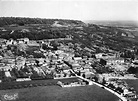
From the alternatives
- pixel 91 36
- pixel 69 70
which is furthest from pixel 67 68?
pixel 91 36

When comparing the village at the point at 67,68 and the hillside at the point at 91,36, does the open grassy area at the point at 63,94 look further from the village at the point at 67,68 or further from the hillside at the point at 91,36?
the hillside at the point at 91,36

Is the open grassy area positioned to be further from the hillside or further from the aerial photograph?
the hillside

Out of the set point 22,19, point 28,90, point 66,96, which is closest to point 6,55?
point 28,90

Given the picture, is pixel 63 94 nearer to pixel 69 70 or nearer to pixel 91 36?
pixel 69 70

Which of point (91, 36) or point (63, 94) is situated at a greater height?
point (91, 36)

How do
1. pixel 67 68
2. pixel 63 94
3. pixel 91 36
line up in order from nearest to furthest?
pixel 63 94 < pixel 67 68 < pixel 91 36

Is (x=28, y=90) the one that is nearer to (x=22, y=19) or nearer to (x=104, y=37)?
(x=104, y=37)

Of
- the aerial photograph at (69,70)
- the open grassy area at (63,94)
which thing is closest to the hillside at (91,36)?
the aerial photograph at (69,70)
